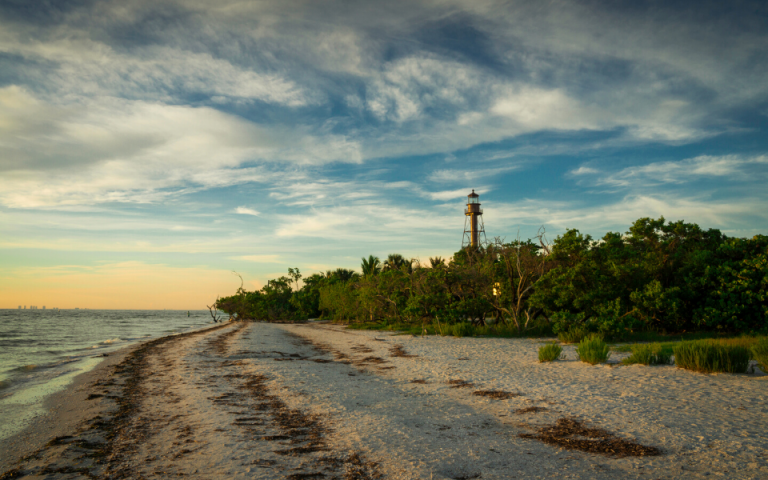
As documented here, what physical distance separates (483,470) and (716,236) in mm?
22369

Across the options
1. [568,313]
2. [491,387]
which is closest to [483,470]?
[491,387]

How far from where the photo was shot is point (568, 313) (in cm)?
1675

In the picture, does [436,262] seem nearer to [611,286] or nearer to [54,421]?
[611,286]

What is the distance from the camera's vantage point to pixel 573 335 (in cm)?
1560

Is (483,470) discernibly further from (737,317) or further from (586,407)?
(737,317)

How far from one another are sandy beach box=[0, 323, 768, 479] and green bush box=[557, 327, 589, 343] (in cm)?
579

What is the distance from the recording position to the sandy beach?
4305mm

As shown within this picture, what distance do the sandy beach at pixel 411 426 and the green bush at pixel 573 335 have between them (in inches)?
228

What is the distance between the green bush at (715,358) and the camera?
8.23 metres

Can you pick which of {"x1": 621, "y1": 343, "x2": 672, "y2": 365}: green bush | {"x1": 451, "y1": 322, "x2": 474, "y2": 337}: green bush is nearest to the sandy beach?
{"x1": 621, "y1": 343, "x2": 672, "y2": 365}: green bush

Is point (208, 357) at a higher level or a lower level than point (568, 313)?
lower

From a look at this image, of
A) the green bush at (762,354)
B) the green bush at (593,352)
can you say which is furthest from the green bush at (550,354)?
the green bush at (762,354)

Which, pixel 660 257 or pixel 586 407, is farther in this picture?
pixel 660 257

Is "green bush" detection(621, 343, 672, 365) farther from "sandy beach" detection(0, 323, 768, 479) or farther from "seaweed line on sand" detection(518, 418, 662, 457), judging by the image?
"seaweed line on sand" detection(518, 418, 662, 457)
